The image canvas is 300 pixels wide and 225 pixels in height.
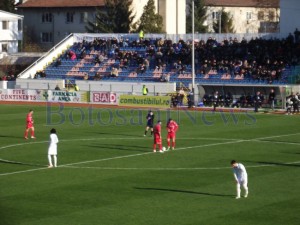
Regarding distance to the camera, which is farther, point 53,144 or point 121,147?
point 121,147

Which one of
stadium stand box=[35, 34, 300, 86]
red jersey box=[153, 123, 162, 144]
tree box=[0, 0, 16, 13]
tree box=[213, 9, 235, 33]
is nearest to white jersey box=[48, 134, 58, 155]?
red jersey box=[153, 123, 162, 144]

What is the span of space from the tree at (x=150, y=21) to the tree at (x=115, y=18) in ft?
12.0

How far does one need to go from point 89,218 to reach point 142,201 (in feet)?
10.8

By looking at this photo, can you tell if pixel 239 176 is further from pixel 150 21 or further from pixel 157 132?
pixel 150 21

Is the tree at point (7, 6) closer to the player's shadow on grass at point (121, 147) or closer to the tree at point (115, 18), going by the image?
→ the tree at point (115, 18)

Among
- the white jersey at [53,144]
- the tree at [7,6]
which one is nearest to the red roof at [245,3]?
the tree at [7,6]

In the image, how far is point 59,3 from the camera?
125438 millimetres

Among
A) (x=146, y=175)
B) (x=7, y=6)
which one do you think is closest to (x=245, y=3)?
(x=7, y=6)

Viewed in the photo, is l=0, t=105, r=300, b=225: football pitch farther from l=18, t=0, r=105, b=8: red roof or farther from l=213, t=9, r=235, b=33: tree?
l=18, t=0, r=105, b=8: red roof

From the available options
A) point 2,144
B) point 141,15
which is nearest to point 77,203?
point 2,144

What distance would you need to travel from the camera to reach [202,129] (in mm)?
56250

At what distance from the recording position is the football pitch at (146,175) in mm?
28641

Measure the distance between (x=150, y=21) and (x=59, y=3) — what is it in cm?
2018

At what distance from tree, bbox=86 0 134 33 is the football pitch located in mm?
52787
